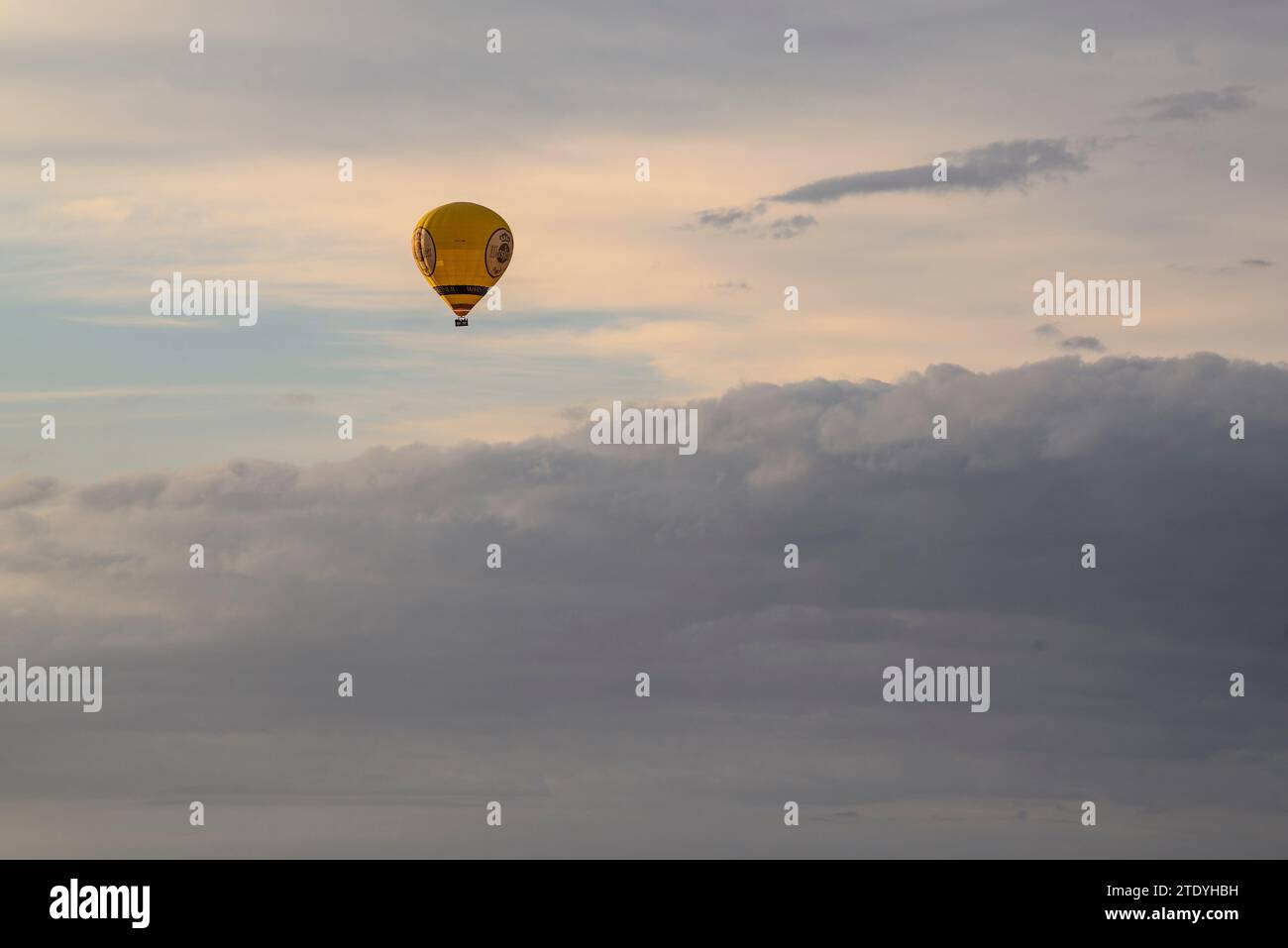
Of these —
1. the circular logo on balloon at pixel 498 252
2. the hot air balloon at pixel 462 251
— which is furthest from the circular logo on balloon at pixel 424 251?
the circular logo on balloon at pixel 498 252

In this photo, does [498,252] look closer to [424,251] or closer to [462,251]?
[462,251]

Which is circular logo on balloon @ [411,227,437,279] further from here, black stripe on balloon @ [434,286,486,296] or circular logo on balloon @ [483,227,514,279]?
circular logo on balloon @ [483,227,514,279]

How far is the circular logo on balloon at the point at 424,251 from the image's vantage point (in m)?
114

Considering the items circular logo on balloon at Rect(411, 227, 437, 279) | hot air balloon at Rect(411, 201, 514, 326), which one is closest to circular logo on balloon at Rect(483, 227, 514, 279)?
hot air balloon at Rect(411, 201, 514, 326)

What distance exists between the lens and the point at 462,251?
113 meters

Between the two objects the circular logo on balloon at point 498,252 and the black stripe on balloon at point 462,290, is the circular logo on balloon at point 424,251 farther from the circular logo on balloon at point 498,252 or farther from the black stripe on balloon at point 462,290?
the circular logo on balloon at point 498,252
